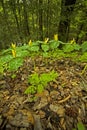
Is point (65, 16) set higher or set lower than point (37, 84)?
higher

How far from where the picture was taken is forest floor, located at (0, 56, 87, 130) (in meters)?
2.05

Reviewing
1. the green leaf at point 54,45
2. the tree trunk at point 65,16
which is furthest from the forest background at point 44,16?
the green leaf at point 54,45

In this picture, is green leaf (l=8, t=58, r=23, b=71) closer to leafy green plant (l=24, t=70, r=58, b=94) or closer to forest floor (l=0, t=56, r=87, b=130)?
leafy green plant (l=24, t=70, r=58, b=94)

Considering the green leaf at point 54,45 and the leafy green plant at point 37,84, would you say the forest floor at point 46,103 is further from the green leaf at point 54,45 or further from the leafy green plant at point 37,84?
the green leaf at point 54,45

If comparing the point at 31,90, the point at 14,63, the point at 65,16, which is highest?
the point at 65,16

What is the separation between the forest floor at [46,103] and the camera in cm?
205

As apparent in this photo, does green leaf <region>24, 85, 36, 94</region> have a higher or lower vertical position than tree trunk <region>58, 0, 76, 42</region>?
lower

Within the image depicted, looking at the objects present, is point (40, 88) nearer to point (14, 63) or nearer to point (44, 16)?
point (14, 63)

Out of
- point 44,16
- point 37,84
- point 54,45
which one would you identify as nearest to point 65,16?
point 44,16

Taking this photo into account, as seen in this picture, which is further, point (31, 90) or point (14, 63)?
point (31, 90)

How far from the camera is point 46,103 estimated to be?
7.51 ft

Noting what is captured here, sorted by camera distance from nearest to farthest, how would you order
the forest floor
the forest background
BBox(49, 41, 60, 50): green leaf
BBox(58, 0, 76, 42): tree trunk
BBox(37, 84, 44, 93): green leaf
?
1. the forest floor
2. BBox(37, 84, 44, 93): green leaf
3. BBox(49, 41, 60, 50): green leaf
4. BBox(58, 0, 76, 42): tree trunk
5. the forest background

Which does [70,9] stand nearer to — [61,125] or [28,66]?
[28,66]

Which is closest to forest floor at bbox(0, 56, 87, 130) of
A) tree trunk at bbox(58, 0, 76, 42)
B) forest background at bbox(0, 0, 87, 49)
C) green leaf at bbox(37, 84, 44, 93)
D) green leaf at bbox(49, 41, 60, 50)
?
green leaf at bbox(37, 84, 44, 93)
